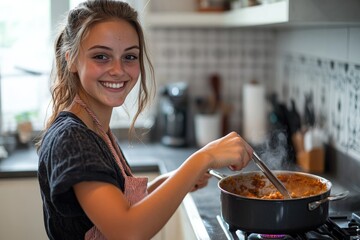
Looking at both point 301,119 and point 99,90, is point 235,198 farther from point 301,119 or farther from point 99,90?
point 301,119

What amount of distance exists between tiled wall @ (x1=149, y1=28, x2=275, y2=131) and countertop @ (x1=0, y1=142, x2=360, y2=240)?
397 millimetres

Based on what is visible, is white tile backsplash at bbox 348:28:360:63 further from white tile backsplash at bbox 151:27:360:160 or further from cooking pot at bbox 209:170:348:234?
cooking pot at bbox 209:170:348:234

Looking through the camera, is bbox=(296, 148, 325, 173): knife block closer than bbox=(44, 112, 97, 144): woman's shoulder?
No

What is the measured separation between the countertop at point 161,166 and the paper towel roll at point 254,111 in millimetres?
315

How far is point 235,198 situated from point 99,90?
0.43 metres

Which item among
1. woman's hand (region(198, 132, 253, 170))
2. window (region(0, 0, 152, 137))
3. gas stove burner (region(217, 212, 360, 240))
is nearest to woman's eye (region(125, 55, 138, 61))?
woman's hand (region(198, 132, 253, 170))

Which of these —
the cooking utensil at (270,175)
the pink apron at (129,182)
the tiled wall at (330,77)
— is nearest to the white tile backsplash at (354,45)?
the tiled wall at (330,77)

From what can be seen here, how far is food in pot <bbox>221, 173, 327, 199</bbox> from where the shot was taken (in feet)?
5.10

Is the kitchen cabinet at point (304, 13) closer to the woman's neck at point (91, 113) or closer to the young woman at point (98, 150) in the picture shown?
the young woman at point (98, 150)

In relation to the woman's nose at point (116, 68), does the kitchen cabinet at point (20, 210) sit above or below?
below

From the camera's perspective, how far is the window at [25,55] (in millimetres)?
2787

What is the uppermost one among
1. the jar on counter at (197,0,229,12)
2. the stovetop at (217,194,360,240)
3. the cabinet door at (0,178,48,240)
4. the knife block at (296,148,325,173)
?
the jar on counter at (197,0,229,12)

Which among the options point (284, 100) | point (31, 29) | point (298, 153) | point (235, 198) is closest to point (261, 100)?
point (284, 100)

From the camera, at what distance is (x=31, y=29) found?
111 inches
